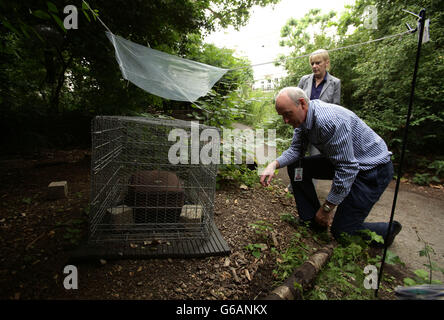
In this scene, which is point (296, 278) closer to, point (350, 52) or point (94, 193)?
point (94, 193)

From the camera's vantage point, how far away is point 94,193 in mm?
1731

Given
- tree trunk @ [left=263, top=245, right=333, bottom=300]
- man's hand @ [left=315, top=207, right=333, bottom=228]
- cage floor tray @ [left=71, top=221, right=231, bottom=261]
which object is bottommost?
tree trunk @ [left=263, top=245, right=333, bottom=300]

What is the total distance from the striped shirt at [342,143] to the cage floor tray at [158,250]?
115 centimetres

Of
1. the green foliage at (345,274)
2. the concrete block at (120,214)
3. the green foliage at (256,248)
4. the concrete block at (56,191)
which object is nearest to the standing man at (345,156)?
the green foliage at (345,274)

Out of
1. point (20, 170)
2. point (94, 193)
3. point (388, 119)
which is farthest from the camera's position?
point (388, 119)

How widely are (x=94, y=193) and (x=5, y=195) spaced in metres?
1.86

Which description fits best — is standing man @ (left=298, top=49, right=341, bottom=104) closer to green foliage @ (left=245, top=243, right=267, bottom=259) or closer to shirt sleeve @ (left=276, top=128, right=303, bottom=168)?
shirt sleeve @ (left=276, top=128, right=303, bottom=168)

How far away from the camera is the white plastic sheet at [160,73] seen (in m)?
2.84

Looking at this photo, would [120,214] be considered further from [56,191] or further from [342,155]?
[342,155]

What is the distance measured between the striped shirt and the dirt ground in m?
0.77

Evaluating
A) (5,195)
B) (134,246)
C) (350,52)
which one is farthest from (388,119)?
(5,195)

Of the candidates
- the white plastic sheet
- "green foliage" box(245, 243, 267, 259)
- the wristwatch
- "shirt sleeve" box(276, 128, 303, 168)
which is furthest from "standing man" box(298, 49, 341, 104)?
"green foliage" box(245, 243, 267, 259)

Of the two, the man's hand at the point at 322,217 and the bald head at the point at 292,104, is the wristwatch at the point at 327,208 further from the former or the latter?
the bald head at the point at 292,104

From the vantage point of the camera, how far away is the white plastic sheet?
112 inches
